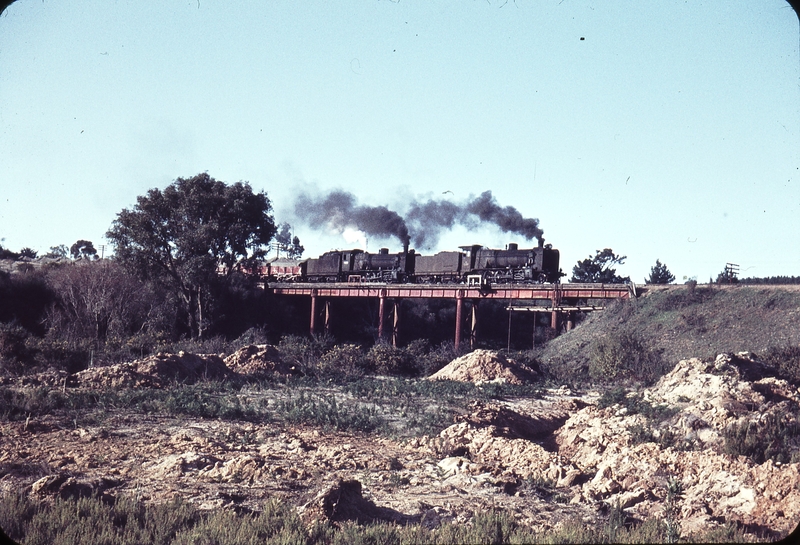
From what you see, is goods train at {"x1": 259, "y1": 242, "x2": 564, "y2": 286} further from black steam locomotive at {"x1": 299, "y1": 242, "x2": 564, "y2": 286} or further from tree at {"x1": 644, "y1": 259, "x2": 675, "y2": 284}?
tree at {"x1": 644, "y1": 259, "x2": 675, "y2": 284}

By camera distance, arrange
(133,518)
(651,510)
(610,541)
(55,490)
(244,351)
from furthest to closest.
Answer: (244,351) < (651,510) < (55,490) < (133,518) < (610,541)

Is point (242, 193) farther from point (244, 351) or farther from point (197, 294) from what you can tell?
point (244, 351)

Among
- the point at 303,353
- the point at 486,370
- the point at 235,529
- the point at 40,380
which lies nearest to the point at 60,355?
the point at 40,380

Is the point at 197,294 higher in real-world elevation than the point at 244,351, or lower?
higher

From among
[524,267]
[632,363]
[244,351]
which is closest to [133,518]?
[244,351]

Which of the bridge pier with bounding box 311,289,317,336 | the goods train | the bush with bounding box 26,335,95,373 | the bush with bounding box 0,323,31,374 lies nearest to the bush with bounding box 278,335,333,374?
the bush with bounding box 26,335,95,373

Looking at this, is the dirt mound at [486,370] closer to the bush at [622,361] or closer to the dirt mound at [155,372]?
the bush at [622,361]

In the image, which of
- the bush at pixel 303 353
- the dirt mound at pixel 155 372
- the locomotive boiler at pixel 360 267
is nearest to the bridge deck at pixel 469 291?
the locomotive boiler at pixel 360 267

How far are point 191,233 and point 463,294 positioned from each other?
17.1m

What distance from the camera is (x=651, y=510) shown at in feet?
28.4

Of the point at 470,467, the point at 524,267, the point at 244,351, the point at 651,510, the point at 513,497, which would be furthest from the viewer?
the point at 524,267

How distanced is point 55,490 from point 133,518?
1.50 meters

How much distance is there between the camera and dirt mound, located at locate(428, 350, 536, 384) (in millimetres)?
25094

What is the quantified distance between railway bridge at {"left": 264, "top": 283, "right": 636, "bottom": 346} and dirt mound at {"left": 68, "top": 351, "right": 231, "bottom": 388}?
1808 centimetres
